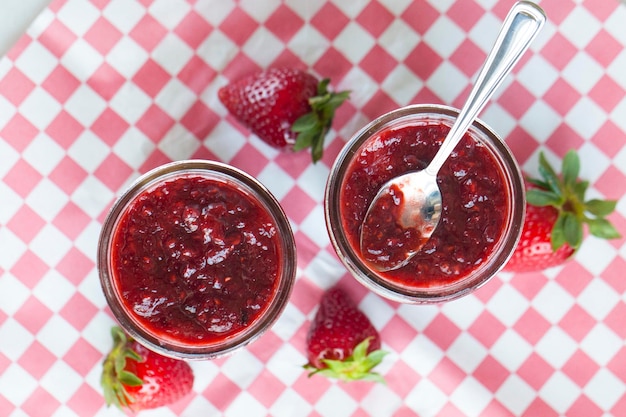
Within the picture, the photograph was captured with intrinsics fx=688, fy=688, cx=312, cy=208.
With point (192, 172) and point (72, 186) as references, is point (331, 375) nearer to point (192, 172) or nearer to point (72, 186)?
point (192, 172)

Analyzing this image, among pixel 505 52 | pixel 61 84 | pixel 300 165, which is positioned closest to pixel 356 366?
pixel 300 165

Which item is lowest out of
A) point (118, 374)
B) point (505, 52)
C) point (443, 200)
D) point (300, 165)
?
point (118, 374)

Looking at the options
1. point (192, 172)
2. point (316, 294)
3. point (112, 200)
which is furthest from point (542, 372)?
point (112, 200)

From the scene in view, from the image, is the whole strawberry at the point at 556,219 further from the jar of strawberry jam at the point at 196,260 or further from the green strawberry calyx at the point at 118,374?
the green strawberry calyx at the point at 118,374

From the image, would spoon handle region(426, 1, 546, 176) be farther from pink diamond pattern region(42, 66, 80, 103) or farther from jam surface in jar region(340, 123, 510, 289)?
pink diamond pattern region(42, 66, 80, 103)

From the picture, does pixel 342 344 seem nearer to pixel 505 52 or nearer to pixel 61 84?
pixel 505 52

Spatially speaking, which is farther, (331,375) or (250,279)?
(331,375)
